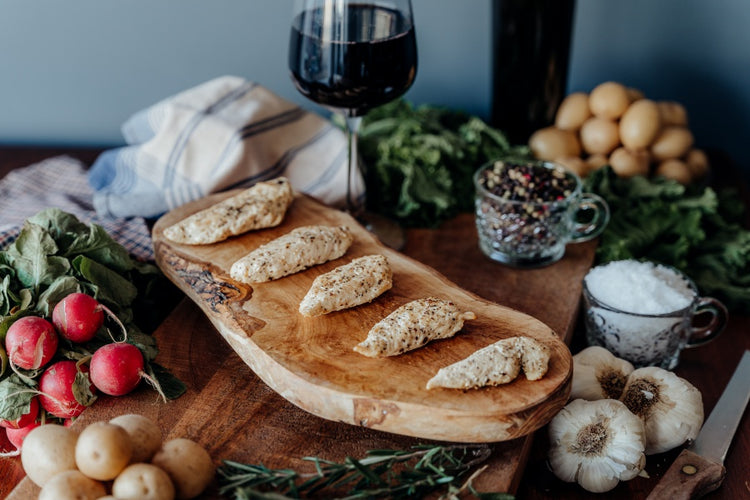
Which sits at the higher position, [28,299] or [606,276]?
[28,299]

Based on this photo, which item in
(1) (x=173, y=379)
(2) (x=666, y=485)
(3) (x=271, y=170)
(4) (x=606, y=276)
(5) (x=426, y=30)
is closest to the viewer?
(2) (x=666, y=485)

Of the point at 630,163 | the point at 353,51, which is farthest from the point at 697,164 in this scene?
the point at 353,51

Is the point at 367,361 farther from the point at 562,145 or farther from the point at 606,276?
the point at 562,145

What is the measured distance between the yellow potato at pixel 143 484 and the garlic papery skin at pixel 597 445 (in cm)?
52

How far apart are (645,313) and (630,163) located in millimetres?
514

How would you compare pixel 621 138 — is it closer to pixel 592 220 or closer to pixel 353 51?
pixel 592 220

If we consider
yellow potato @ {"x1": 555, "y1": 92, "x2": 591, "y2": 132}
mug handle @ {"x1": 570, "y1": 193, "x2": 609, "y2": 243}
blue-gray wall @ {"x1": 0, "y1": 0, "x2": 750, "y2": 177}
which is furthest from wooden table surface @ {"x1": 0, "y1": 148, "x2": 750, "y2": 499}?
blue-gray wall @ {"x1": 0, "y1": 0, "x2": 750, "y2": 177}

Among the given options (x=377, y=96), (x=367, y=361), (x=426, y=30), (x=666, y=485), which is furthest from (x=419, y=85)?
(x=666, y=485)

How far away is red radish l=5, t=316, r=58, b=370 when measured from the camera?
1053 millimetres

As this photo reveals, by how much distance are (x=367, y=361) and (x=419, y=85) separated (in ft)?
3.85

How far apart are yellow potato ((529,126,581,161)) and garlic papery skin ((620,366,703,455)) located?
2.21 ft

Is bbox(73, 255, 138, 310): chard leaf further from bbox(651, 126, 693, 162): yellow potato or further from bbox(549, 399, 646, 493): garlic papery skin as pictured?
bbox(651, 126, 693, 162): yellow potato

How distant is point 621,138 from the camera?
5.47 ft

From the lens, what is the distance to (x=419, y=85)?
2014 millimetres
